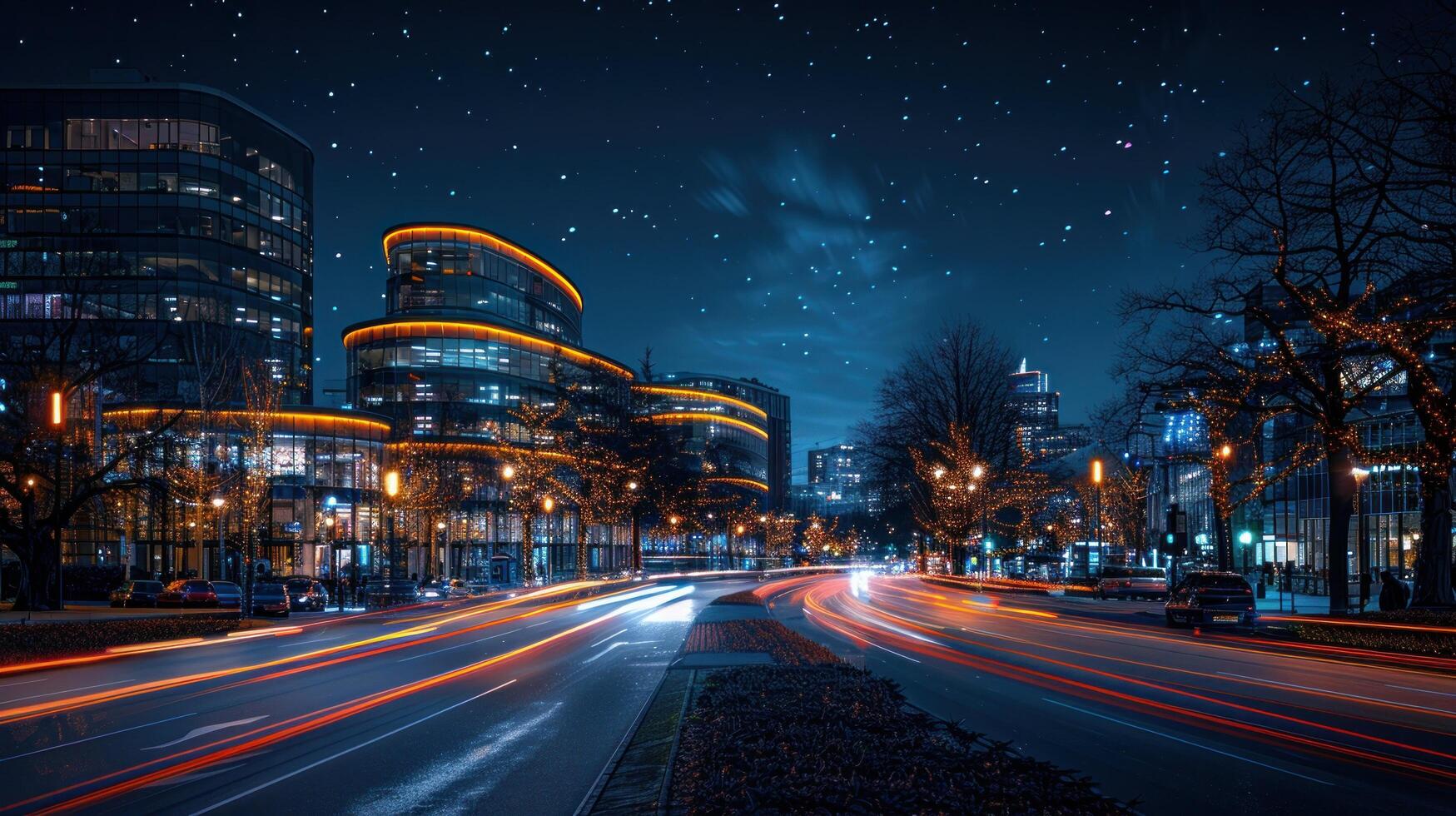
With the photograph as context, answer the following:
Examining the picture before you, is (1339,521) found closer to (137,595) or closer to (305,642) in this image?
(305,642)

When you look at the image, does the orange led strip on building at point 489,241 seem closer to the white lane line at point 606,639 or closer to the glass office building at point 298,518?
the glass office building at point 298,518

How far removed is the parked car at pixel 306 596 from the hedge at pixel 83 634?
1430 centimetres

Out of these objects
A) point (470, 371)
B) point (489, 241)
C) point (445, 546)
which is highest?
point (489, 241)

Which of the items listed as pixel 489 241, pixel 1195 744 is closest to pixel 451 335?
pixel 489 241

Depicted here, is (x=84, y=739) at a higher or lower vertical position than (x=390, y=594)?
higher

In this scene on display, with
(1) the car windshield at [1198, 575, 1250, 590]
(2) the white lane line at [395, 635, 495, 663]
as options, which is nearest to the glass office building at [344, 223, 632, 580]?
(2) the white lane line at [395, 635, 495, 663]

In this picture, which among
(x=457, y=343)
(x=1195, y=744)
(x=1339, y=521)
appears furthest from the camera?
(x=457, y=343)

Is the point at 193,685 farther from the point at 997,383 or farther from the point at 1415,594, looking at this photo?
the point at 997,383

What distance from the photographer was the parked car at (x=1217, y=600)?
1211 inches

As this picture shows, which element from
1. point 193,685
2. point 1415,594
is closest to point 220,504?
point 193,685

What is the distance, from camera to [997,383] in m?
67.1

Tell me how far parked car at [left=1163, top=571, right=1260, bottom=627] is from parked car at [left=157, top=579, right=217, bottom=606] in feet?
134

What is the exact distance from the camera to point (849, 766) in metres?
9.11

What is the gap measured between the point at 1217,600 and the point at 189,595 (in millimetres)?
42685
